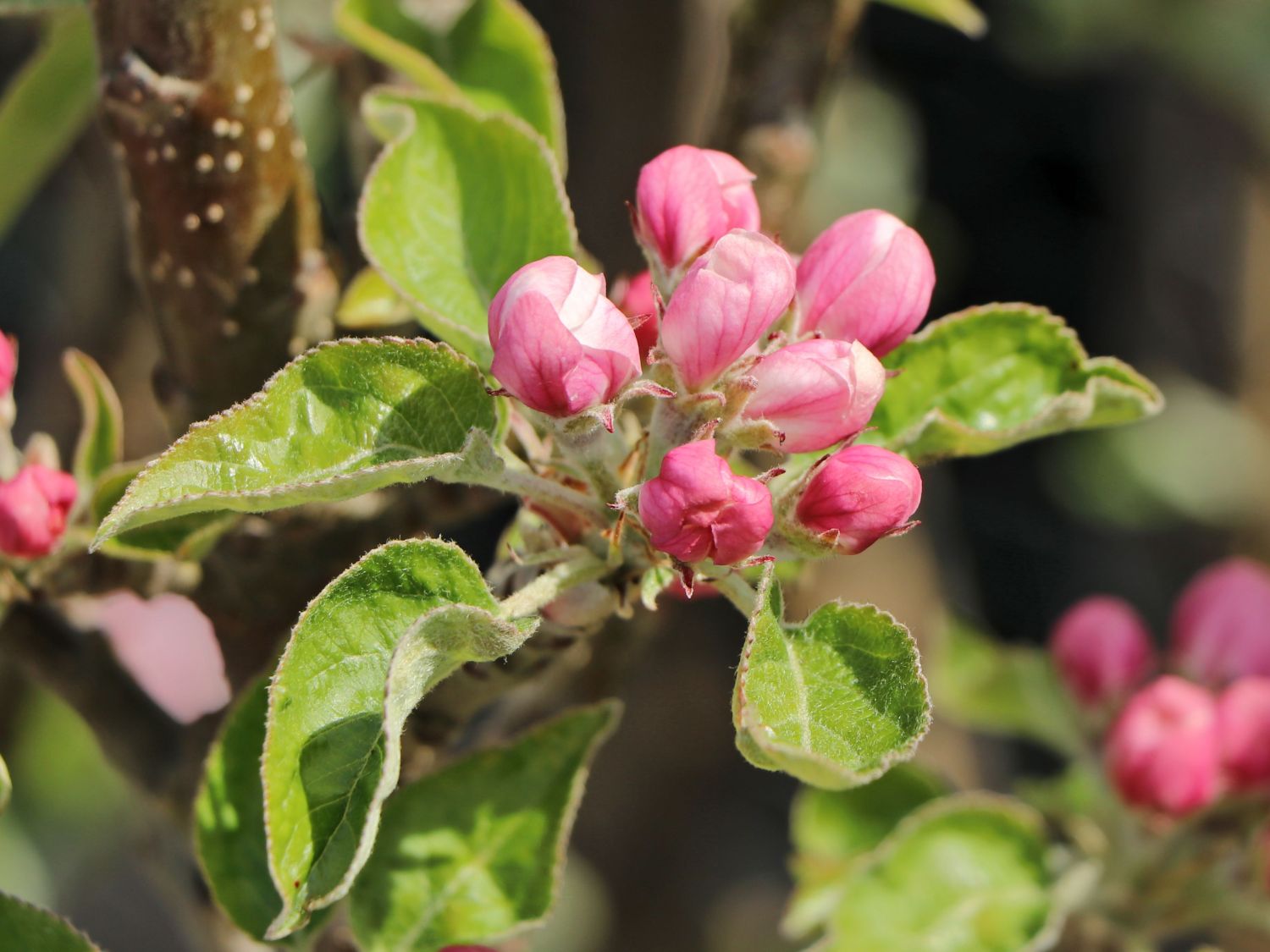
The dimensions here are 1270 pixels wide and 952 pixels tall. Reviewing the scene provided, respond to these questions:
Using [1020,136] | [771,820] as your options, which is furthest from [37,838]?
[1020,136]

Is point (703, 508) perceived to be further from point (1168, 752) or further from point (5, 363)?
point (1168, 752)

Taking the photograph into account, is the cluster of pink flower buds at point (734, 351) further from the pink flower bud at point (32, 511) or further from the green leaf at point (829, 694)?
the pink flower bud at point (32, 511)

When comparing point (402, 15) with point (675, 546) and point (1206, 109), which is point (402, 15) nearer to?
point (675, 546)

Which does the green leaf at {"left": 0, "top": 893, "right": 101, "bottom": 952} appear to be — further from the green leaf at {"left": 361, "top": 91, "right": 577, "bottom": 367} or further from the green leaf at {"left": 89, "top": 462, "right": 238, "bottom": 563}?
the green leaf at {"left": 361, "top": 91, "right": 577, "bottom": 367}

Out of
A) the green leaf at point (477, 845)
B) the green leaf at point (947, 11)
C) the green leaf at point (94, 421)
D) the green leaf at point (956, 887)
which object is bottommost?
the green leaf at point (956, 887)

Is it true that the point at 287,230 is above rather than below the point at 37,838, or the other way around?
above

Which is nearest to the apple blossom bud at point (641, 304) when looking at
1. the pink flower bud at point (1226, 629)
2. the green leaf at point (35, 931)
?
→ the green leaf at point (35, 931)
